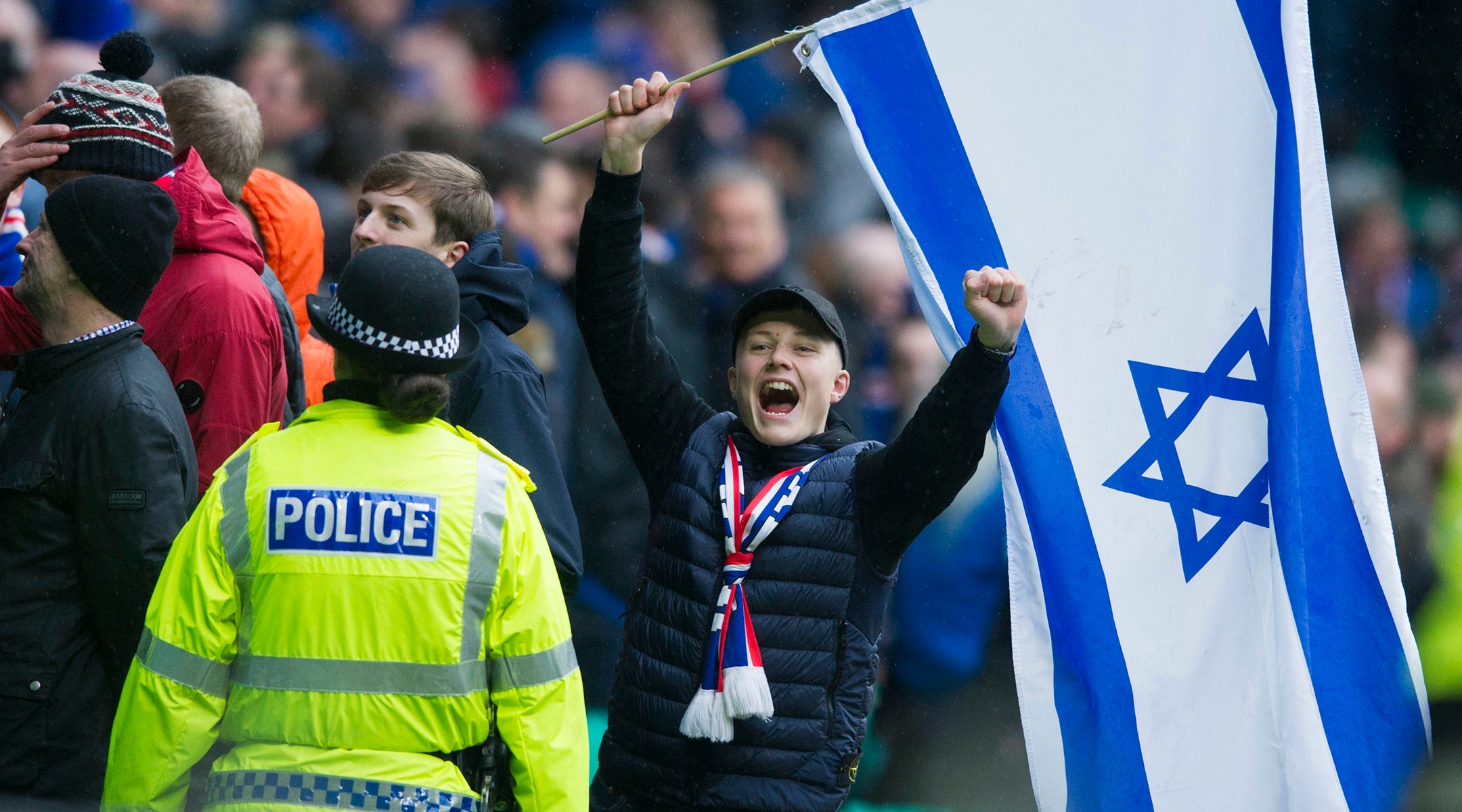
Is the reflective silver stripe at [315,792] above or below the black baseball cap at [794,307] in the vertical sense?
below

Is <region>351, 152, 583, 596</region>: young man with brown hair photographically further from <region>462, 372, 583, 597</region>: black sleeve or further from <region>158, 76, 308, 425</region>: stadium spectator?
<region>158, 76, 308, 425</region>: stadium spectator

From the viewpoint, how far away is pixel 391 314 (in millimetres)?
2027

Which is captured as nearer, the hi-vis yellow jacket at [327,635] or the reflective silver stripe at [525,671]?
the hi-vis yellow jacket at [327,635]

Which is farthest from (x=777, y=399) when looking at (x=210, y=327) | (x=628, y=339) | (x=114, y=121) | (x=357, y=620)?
(x=114, y=121)

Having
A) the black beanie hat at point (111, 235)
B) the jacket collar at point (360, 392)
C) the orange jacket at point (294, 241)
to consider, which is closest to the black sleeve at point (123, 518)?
the black beanie hat at point (111, 235)

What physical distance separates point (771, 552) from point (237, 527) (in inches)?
37.1

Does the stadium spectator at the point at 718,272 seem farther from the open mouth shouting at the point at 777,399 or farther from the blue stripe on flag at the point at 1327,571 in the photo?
the blue stripe on flag at the point at 1327,571

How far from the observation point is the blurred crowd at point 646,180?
4.45m

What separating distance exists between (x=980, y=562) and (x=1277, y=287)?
6.14 ft

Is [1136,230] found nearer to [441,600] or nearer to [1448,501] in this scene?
[441,600]

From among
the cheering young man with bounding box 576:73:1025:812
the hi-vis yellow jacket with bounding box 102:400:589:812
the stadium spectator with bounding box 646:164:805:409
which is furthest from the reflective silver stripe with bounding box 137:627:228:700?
the stadium spectator with bounding box 646:164:805:409

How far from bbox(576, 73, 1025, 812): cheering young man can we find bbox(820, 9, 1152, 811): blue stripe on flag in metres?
0.37

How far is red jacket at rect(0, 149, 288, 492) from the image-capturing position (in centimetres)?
277

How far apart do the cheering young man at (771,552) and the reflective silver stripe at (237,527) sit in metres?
0.80
